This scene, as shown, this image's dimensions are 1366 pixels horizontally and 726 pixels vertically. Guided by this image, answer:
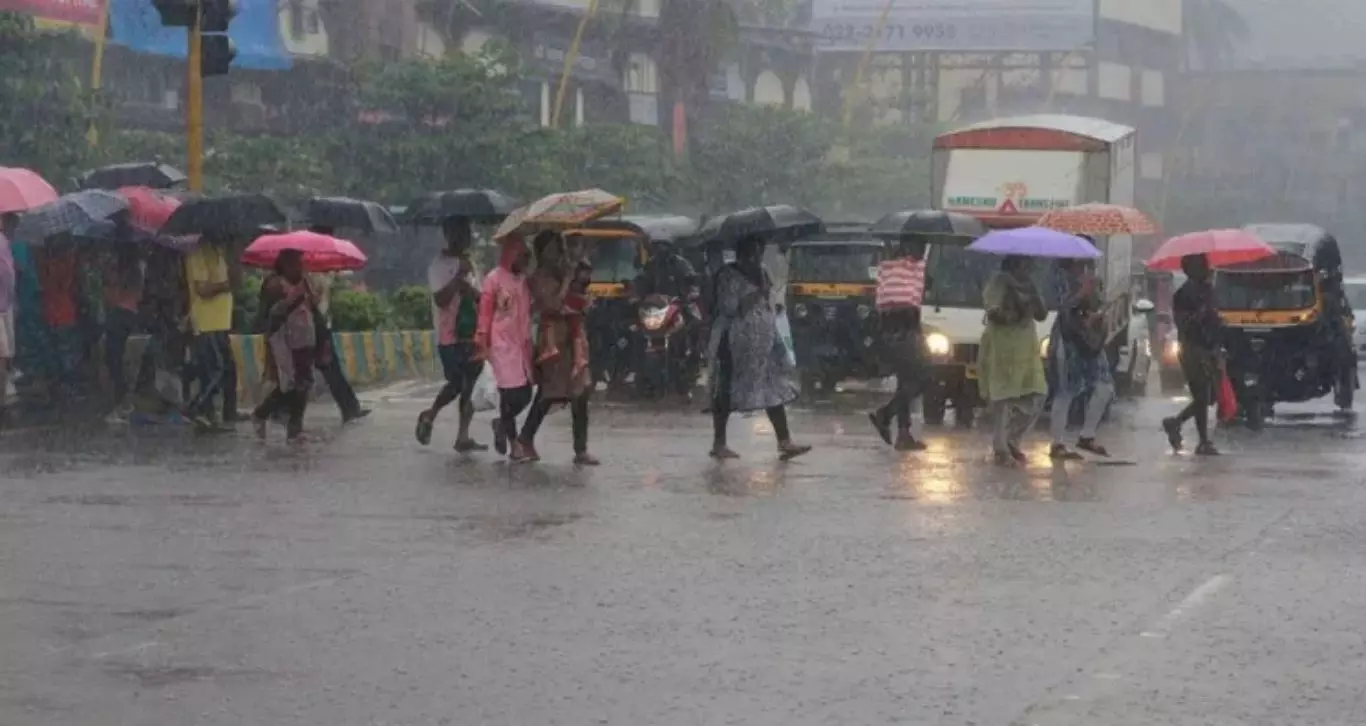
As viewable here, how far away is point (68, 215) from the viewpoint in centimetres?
1920

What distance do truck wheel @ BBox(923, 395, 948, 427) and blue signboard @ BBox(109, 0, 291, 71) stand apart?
928 inches

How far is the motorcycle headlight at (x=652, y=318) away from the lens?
84.2ft

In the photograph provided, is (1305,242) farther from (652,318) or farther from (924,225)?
(652,318)

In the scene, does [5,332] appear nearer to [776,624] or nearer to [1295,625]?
[776,624]

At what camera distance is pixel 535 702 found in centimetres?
813

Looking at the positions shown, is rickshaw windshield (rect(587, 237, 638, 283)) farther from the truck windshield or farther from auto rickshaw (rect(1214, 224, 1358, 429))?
auto rickshaw (rect(1214, 224, 1358, 429))

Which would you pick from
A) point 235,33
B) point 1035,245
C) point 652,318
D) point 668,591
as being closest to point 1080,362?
point 1035,245

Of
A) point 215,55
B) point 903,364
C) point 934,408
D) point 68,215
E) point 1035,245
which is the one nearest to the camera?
point 1035,245

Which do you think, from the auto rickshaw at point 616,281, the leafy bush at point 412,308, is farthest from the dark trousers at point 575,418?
the leafy bush at point 412,308

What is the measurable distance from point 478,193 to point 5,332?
17.9 feet

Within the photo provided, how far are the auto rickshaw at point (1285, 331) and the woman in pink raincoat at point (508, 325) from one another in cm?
926

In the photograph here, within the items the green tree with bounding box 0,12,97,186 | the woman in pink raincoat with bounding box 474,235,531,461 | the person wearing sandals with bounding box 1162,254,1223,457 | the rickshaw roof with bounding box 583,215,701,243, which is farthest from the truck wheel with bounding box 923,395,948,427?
the green tree with bounding box 0,12,97,186

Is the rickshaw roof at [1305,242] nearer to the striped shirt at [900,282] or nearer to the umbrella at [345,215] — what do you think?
the striped shirt at [900,282]

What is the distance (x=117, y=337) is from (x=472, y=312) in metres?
3.59
